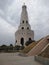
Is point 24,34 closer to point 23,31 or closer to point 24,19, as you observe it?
point 23,31

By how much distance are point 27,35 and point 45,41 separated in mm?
29037

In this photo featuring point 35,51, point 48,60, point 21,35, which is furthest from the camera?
point 21,35

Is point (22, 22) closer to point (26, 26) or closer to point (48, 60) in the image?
point (26, 26)

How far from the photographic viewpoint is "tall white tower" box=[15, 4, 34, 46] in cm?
5756

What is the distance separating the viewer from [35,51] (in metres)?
26.5

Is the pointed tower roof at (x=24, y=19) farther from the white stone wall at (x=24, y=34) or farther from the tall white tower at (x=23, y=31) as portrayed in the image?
the white stone wall at (x=24, y=34)

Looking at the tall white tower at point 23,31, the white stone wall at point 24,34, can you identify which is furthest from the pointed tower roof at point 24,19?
the white stone wall at point 24,34

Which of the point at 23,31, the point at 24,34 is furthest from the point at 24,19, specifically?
the point at 24,34

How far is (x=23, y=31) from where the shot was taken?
2285 inches

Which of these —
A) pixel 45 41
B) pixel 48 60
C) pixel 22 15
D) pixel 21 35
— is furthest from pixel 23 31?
pixel 48 60

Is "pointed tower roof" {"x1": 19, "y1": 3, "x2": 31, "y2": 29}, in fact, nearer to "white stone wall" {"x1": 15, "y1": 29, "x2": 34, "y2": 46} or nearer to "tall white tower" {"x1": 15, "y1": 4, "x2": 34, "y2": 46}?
"tall white tower" {"x1": 15, "y1": 4, "x2": 34, "y2": 46}

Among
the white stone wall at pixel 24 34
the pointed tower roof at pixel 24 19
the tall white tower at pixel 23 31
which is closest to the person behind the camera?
the white stone wall at pixel 24 34

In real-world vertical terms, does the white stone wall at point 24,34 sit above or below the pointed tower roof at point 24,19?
below

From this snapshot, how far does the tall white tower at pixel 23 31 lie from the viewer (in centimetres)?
5756
